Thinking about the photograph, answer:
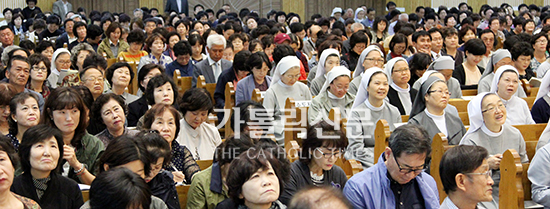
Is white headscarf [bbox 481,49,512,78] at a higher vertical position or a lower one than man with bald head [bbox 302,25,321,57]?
lower

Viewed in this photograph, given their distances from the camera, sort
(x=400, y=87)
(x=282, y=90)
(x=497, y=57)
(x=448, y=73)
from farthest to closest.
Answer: (x=497, y=57), (x=448, y=73), (x=282, y=90), (x=400, y=87)

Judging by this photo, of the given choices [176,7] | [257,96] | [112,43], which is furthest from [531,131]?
[176,7]

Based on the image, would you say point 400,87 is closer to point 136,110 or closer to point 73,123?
point 136,110

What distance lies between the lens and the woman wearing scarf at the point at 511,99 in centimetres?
515

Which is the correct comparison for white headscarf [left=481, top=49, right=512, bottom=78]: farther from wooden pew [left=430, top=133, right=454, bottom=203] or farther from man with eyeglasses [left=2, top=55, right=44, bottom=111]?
man with eyeglasses [left=2, top=55, right=44, bottom=111]

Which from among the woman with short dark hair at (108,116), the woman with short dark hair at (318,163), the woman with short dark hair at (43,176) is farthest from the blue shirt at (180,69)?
the woman with short dark hair at (43,176)

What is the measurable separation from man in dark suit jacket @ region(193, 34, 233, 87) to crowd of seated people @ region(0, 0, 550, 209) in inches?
0.6

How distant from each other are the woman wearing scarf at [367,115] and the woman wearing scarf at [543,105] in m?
1.33

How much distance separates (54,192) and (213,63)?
443 centimetres

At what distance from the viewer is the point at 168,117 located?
3.80 metres

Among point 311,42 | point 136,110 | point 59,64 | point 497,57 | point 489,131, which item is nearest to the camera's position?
point 489,131

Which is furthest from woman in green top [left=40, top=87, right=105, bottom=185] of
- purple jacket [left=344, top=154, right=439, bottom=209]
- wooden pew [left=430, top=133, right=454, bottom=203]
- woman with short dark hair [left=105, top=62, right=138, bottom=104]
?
wooden pew [left=430, top=133, right=454, bottom=203]

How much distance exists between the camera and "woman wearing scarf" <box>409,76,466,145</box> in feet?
15.0

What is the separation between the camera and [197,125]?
170 inches
